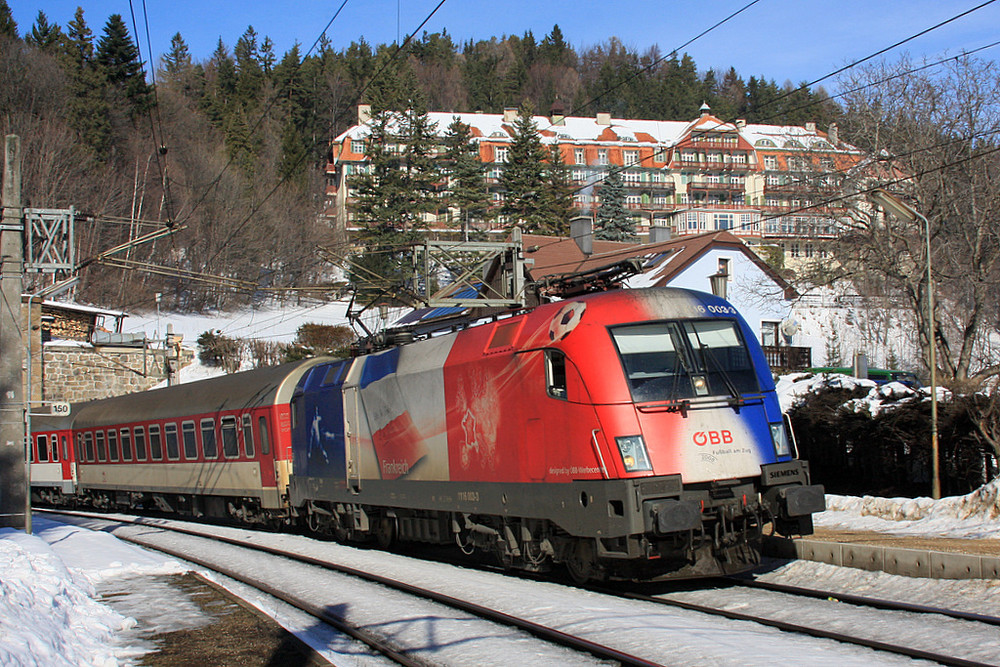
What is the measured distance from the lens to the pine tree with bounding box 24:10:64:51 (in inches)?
2970

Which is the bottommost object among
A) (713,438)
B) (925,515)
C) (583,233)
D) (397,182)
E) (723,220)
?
(925,515)

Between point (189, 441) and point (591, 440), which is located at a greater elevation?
point (591, 440)

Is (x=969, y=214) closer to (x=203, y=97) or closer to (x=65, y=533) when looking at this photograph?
→ (x=65, y=533)

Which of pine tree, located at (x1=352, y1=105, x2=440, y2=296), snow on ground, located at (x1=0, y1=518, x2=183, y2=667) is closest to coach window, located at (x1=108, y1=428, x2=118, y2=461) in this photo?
snow on ground, located at (x1=0, y1=518, x2=183, y2=667)

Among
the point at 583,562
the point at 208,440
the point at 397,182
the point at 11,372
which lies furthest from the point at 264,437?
the point at 397,182

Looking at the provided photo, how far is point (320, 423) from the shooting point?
1711 centimetres

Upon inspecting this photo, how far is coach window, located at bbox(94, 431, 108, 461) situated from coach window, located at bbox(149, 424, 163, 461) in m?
3.55

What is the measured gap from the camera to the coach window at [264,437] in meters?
19.4

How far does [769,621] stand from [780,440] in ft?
8.35

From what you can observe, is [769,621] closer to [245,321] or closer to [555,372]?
[555,372]

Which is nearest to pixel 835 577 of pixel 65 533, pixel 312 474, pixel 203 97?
pixel 312 474

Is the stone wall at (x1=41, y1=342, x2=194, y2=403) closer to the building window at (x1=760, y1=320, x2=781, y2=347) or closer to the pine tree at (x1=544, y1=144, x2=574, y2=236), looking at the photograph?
the building window at (x1=760, y1=320, x2=781, y2=347)

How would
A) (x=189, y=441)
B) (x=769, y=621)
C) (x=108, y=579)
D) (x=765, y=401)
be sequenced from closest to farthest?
(x=769, y=621) → (x=765, y=401) → (x=108, y=579) → (x=189, y=441)

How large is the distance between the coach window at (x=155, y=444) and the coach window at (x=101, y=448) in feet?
11.6
